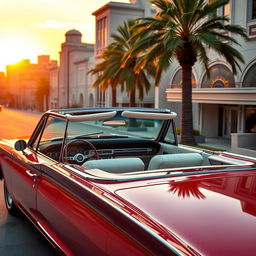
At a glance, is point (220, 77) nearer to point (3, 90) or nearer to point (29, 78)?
point (29, 78)

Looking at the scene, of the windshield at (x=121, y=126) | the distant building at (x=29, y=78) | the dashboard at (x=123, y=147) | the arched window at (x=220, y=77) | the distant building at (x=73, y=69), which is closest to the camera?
the windshield at (x=121, y=126)

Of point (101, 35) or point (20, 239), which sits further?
point (101, 35)

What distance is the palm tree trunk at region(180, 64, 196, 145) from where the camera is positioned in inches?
752

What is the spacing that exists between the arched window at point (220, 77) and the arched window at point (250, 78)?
0.72 metres

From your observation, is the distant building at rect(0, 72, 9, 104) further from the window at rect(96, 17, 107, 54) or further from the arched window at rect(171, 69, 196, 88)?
the arched window at rect(171, 69, 196, 88)

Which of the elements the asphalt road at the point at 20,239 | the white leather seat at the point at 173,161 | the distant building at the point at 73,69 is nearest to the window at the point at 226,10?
the asphalt road at the point at 20,239

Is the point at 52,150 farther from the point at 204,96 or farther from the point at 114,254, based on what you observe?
the point at 204,96

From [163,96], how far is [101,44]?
1930 centimetres

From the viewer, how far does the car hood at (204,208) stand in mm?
2105

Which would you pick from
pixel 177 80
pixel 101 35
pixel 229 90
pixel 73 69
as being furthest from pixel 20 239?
pixel 73 69

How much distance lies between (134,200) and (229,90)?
19.7 metres

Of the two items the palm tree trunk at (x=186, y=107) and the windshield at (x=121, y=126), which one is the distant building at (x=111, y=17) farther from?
the windshield at (x=121, y=126)

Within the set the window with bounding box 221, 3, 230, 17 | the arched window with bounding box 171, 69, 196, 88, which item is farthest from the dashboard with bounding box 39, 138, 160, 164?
the arched window with bounding box 171, 69, 196, 88

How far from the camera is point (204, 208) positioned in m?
2.53
